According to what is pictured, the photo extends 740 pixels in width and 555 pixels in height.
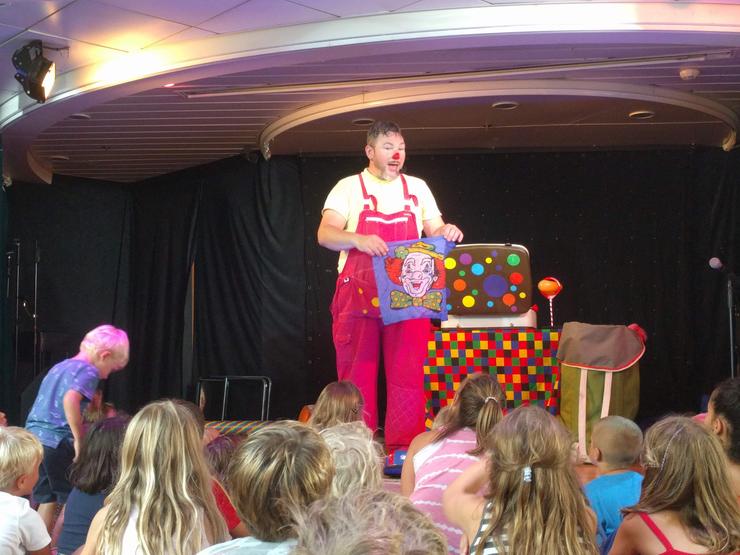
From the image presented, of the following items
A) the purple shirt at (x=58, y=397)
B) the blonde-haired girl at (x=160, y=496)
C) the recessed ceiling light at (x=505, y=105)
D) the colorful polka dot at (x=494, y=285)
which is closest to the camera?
the blonde-haired girl at (x=160, y=496)

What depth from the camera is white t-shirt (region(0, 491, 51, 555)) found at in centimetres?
285

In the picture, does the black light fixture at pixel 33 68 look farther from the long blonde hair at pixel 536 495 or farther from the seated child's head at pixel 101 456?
the long blonde hair at pixel 536 495

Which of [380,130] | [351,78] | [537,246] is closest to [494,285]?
[380,130]

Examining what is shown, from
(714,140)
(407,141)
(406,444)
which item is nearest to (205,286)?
(407,141)

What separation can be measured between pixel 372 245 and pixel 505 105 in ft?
7.58

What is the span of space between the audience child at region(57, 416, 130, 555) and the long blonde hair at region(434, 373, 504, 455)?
3.62ft

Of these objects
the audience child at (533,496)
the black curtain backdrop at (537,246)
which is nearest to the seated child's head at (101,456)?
the audience child at (533,496)

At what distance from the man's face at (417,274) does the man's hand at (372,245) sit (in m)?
0.16

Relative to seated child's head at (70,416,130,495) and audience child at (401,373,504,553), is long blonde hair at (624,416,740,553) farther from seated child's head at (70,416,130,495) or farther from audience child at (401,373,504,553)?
seated child's head at (70,416,130,495)

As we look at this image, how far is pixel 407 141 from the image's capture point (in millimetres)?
8023

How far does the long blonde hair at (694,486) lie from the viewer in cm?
234

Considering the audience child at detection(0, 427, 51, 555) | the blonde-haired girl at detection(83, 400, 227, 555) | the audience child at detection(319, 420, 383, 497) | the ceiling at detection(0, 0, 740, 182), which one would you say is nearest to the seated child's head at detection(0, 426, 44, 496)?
the audience child at detection(0, 427, 51, 555)

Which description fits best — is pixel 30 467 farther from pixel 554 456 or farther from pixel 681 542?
pixel 681 542

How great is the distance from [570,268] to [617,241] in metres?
0.45
